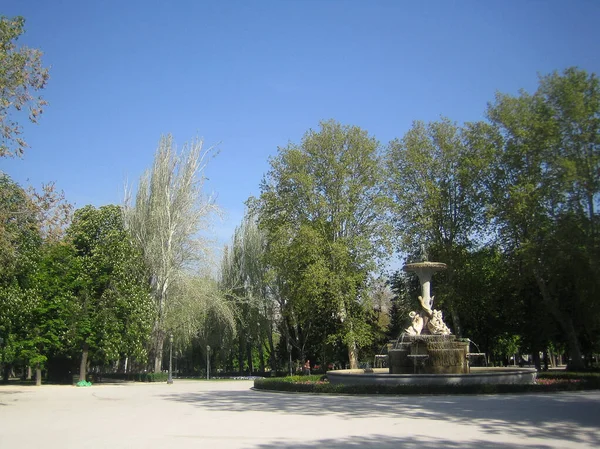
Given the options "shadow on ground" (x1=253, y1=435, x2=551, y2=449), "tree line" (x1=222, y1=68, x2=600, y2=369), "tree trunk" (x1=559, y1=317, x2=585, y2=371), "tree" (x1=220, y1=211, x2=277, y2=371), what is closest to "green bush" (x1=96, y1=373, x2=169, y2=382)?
"tree" (x1=220, y1=211, x2=277, y2=371)

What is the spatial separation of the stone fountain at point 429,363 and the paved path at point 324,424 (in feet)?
5.33

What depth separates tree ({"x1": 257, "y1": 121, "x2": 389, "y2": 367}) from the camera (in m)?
36.1

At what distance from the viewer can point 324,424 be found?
13.5m

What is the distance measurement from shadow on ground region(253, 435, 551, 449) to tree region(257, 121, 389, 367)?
24.4 meters

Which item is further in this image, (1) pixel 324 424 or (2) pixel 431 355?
(2) pixel 431 355

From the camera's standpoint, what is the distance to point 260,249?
48625mm

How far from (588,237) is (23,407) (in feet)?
Result: 74.9

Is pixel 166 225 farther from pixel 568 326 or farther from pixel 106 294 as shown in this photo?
pixel 568 326

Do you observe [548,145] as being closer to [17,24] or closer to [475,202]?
[475,202]

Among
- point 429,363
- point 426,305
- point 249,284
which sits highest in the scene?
point 249,284

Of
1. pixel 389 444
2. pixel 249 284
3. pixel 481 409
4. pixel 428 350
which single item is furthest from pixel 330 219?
pixel 389 444

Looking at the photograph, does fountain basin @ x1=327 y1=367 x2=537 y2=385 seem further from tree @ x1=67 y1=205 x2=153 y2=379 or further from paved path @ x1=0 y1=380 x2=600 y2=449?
tree @ x1=67 y1=205 x2=153 y2=379

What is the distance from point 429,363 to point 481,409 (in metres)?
7.65

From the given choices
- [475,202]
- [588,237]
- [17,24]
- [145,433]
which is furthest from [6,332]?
[588,237]
